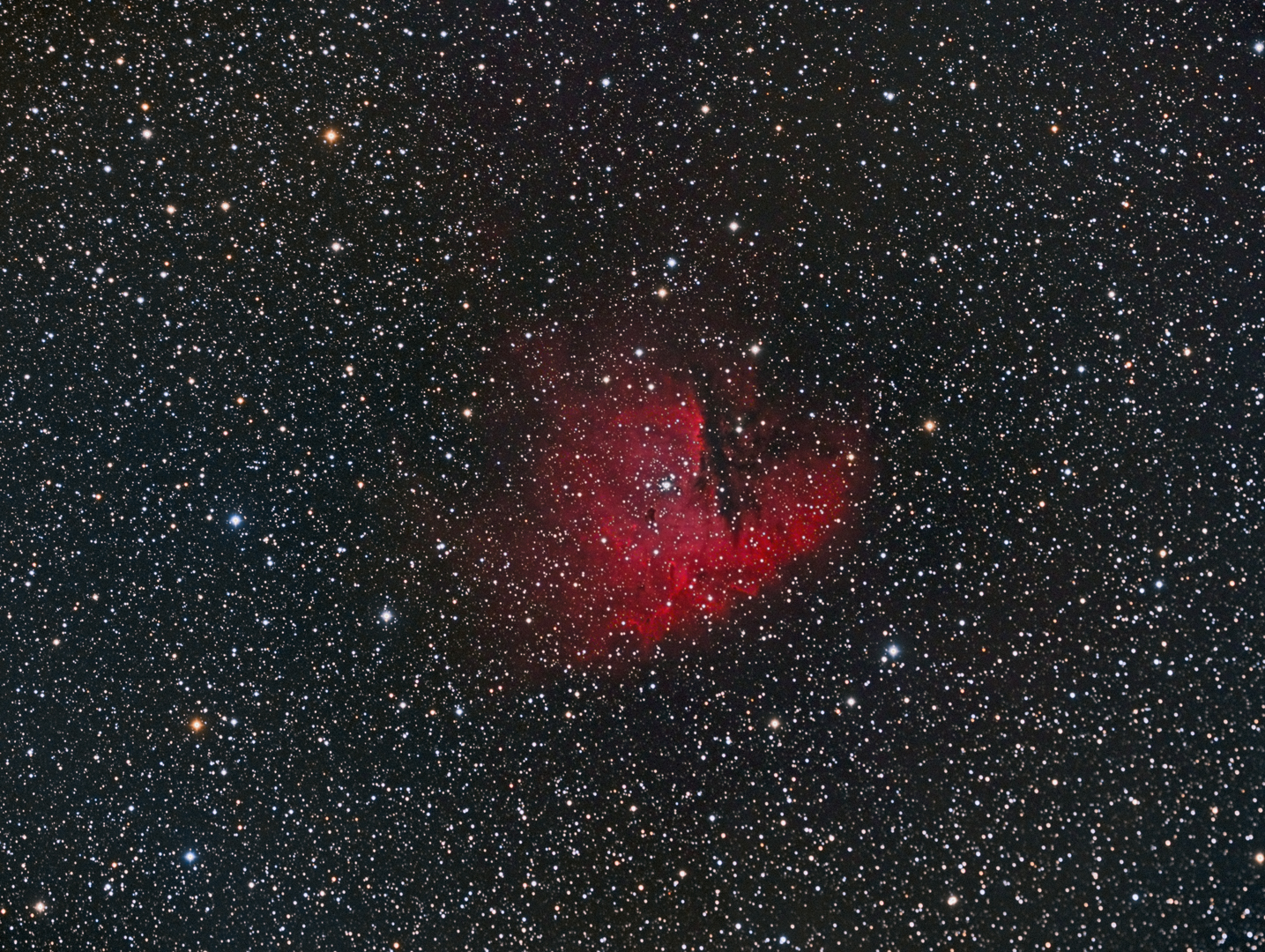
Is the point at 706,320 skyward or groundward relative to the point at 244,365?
groundward

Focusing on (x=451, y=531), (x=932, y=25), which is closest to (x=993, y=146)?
(x=932, y=25)

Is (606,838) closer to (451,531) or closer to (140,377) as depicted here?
Result: (451,531)

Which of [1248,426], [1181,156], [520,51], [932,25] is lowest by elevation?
[1248,426]

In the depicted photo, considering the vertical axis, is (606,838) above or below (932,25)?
below

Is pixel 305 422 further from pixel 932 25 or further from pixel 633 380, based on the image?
pixel 932 25

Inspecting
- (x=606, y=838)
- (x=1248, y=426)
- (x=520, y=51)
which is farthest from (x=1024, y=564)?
(x=520, y=51)
